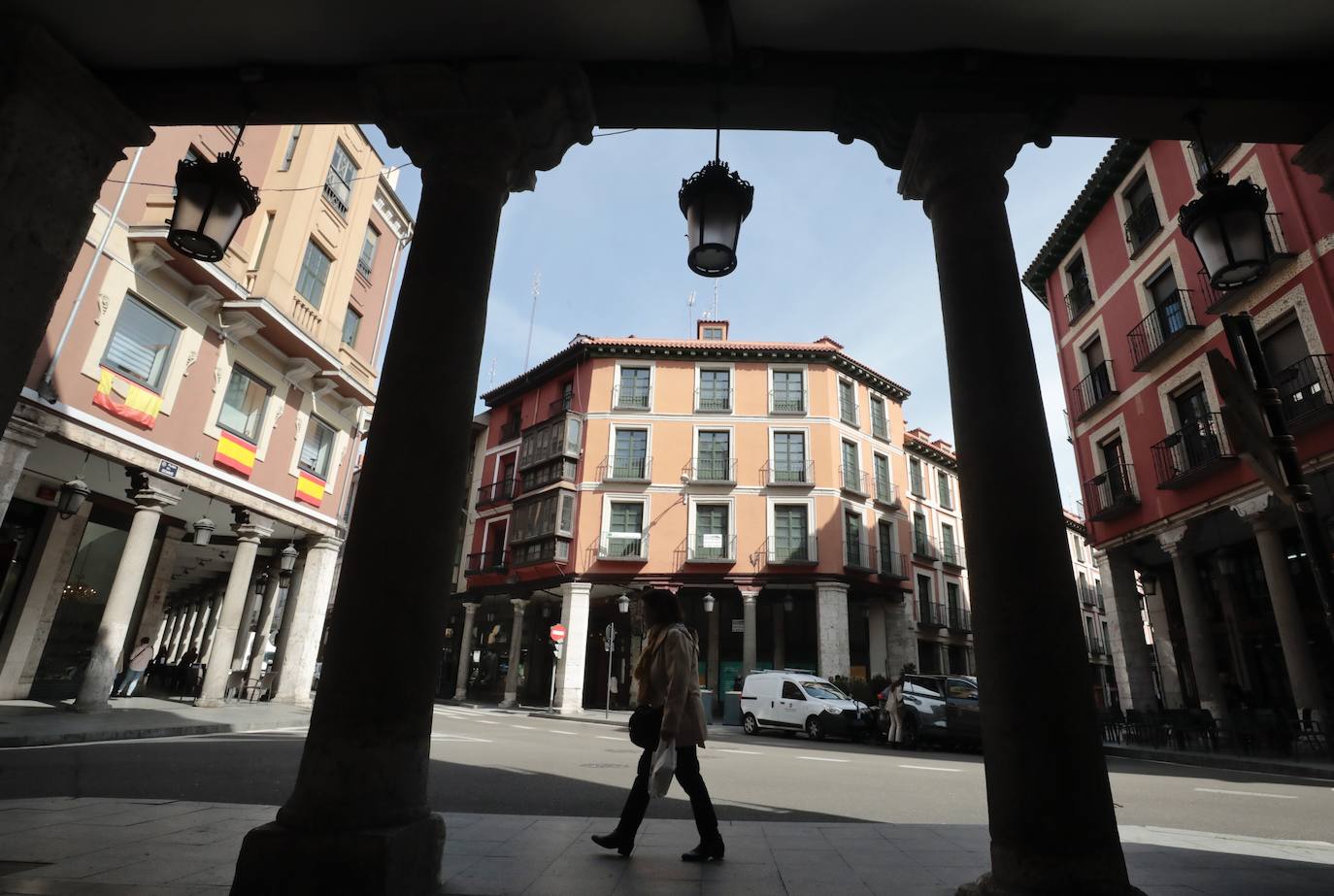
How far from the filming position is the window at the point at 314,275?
17078 mm

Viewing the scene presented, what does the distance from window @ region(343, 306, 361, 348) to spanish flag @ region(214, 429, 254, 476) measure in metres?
4.85

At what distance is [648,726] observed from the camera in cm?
416

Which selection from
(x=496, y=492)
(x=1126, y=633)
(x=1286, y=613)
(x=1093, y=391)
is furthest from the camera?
(x=496, y=492)

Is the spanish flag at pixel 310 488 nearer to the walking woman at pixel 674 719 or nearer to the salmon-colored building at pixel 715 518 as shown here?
the salmon-colored building at pixel 715 518

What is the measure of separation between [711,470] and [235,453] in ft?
55.5

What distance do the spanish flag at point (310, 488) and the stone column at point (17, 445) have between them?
655 centimetres

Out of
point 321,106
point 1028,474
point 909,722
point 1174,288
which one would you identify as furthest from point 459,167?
point 1174,288

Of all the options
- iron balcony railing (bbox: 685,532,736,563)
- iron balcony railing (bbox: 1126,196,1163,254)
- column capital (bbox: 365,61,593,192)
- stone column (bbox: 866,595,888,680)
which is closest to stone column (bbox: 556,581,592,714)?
iron balcony railing (bbox: 685,532,736,563)

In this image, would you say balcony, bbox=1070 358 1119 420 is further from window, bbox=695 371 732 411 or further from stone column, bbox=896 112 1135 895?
stone column, bbox=896 112 1135 895

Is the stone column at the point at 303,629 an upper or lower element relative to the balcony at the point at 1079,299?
lower

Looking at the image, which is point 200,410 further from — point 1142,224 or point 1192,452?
point 1142,224

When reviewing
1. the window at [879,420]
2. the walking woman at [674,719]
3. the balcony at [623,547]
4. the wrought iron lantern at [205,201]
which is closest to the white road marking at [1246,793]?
the walking woman at [674,719]

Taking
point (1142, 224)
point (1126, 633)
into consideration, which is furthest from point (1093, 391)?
point (1126, 633)

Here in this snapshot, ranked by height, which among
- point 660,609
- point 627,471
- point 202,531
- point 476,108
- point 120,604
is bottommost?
point 660,609
